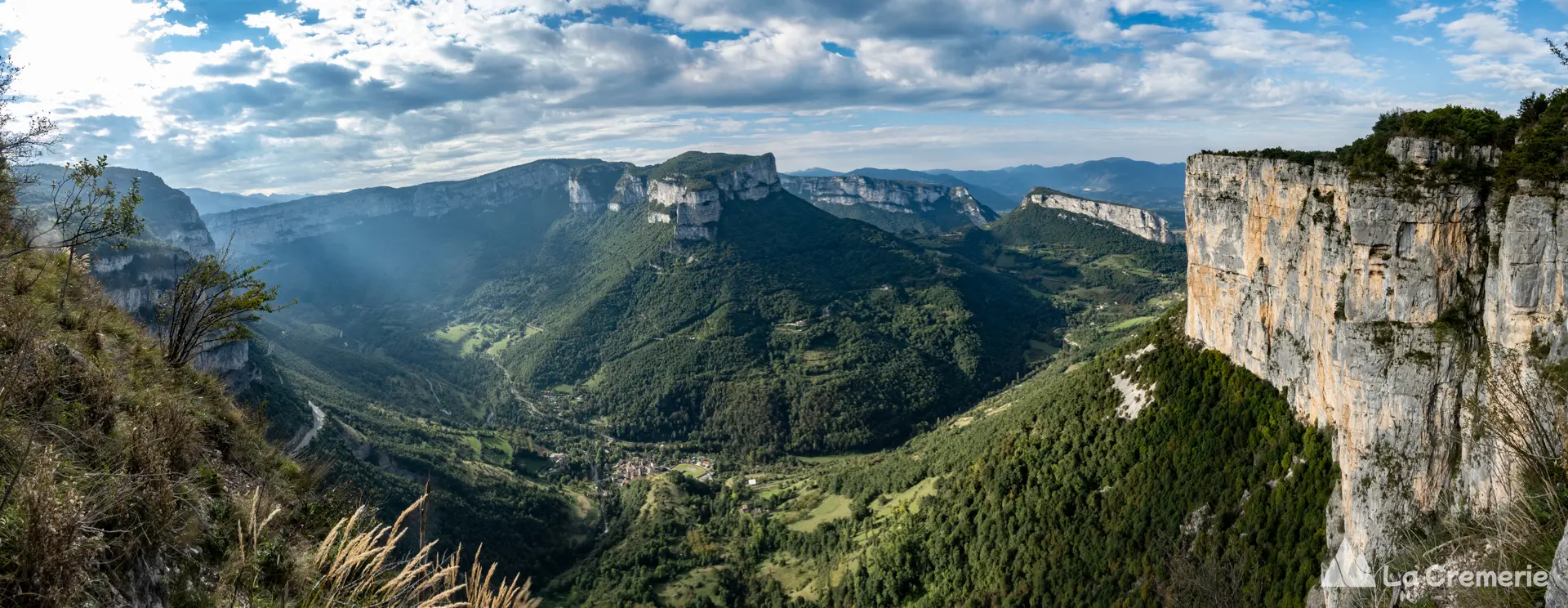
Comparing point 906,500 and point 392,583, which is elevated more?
point 392,583

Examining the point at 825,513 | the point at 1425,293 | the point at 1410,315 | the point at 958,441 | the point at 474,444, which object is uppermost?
the point at 1425,293

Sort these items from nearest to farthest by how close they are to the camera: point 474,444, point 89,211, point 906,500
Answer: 1. point 89,211
2. point 906,500
3. point 474,444

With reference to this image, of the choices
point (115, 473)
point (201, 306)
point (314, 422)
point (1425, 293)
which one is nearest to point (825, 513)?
point (314, 422)

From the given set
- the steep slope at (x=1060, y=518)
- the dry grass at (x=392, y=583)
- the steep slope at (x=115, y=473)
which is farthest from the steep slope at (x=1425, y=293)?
the steep slope at (x=115, y=473)

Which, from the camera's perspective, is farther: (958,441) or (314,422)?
(314,422)

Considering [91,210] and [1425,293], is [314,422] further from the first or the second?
[1425,293]

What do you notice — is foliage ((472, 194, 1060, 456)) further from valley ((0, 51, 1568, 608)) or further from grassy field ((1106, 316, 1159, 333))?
grassy field ((1106, 316, 1159, 333))

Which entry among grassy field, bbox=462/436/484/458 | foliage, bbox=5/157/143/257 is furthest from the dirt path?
foliage, bbox=5/157/143/257

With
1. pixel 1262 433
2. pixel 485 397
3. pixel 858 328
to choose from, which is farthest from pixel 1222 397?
pixel 485 397
